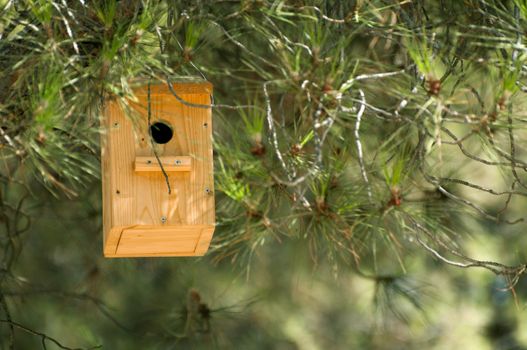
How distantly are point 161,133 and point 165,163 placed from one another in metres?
0.14

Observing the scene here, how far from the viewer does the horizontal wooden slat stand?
10.3ft

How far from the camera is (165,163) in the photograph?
3141 mm

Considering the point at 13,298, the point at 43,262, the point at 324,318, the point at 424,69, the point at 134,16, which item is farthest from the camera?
the point at 324,318

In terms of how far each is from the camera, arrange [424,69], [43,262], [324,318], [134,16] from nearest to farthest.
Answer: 1. [424,69]
2. [134,16]
3. [43,262]
4. [324,318]

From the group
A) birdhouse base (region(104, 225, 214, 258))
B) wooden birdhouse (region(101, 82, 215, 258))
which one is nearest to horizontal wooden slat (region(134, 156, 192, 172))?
wooden birdhouse (region(101, 82, 215, 258))

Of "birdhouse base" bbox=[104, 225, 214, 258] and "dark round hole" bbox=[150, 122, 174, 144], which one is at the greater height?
"dark round hole" bbox=[150, 122, 174, 144]

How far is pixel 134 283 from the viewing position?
189 inches

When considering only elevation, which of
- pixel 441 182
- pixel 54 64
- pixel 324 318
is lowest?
pixel 324 318

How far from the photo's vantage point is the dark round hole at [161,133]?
3.23 m

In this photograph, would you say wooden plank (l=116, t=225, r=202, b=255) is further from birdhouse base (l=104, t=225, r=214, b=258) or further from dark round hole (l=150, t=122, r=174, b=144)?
dark round hole (l=150, t=122, r=174, b=144)

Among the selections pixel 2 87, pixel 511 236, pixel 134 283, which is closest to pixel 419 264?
pixel 511 236

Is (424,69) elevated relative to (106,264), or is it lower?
elevated

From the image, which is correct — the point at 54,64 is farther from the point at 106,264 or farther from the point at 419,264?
the point at 419,264

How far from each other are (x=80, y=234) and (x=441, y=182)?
68.1 inches
